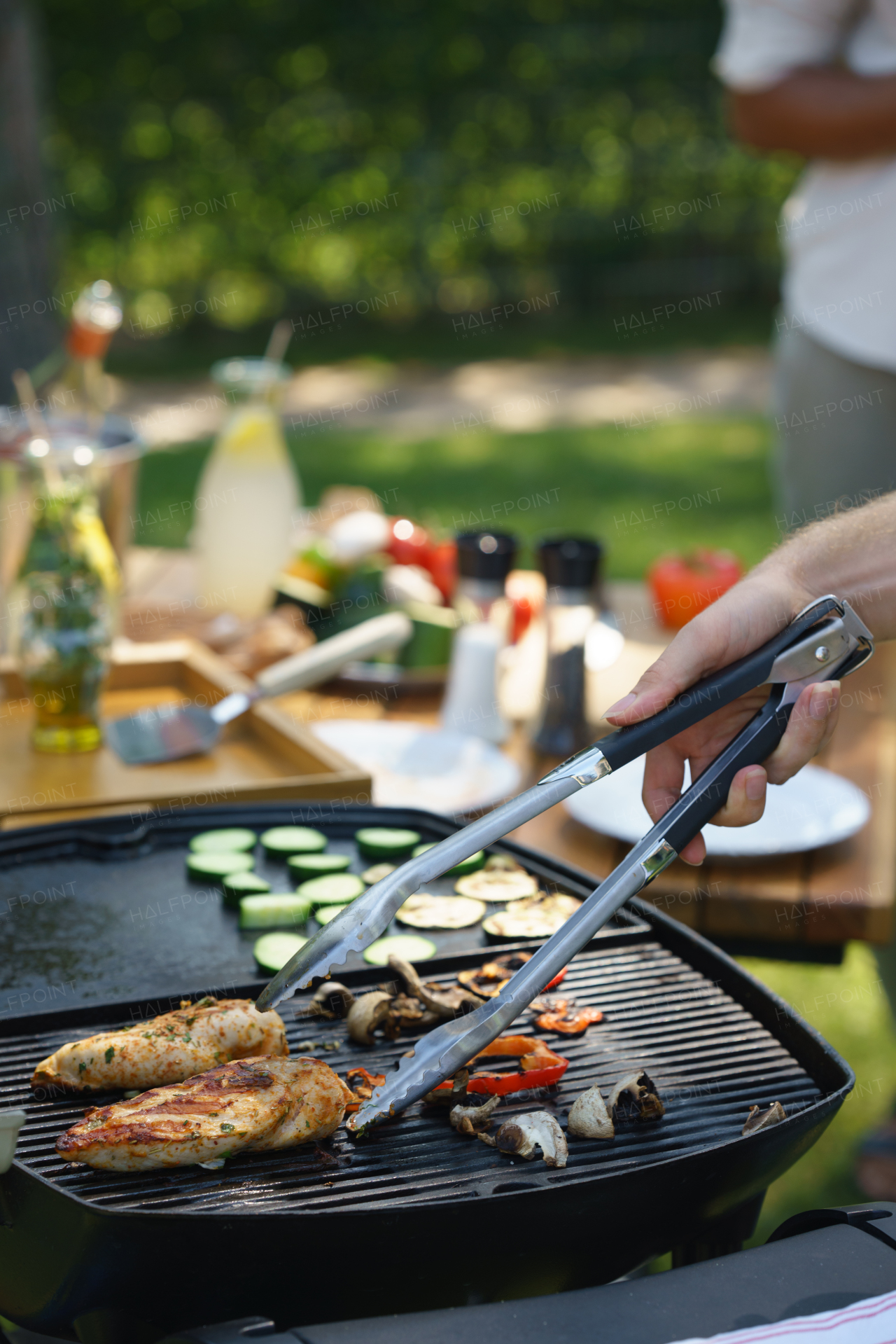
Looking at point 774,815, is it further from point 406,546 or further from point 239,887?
point 406,546

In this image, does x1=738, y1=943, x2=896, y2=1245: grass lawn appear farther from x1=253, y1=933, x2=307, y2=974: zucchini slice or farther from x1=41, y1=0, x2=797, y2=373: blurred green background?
x1=41, y1=0, x2=797, y2=373: blurred green background

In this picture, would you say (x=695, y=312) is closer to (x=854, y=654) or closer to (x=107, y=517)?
(x=107, y=517)

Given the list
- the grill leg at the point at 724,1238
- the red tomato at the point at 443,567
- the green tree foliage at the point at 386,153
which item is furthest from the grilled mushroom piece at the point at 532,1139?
the green tree foliage at the point at 386,153

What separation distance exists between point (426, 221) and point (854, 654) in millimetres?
10122

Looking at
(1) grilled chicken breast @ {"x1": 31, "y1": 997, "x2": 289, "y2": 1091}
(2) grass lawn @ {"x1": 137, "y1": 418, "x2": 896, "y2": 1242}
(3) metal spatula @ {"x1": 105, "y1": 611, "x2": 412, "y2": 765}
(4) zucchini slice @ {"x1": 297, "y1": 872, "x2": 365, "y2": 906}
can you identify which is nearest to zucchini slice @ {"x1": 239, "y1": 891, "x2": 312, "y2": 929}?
Answer: (4) zucchini slice @ {"x1": 297, "y1": 872, "x2": 365, "y2": 906}

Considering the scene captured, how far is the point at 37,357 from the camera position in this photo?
5262 mm

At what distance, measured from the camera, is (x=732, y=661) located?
4.68 ft

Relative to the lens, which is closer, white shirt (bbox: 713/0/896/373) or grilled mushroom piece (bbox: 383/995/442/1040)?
grilled mushroom piece (bbox: 383/995/442/1040)

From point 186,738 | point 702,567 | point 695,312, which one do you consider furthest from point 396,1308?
point 695,312

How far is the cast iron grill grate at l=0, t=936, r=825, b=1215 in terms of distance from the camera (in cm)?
114

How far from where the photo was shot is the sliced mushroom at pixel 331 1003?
4.75 ft

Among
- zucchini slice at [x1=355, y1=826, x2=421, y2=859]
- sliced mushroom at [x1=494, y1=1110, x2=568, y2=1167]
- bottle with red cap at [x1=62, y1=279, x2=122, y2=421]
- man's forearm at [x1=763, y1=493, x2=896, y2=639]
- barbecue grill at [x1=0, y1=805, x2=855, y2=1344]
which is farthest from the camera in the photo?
bottle with red cap at [x1=62, y1=279, x2=122, y2=421]

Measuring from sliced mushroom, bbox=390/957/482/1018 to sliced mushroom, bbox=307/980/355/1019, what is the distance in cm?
6

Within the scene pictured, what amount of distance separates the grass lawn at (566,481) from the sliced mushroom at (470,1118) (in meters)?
5.18
